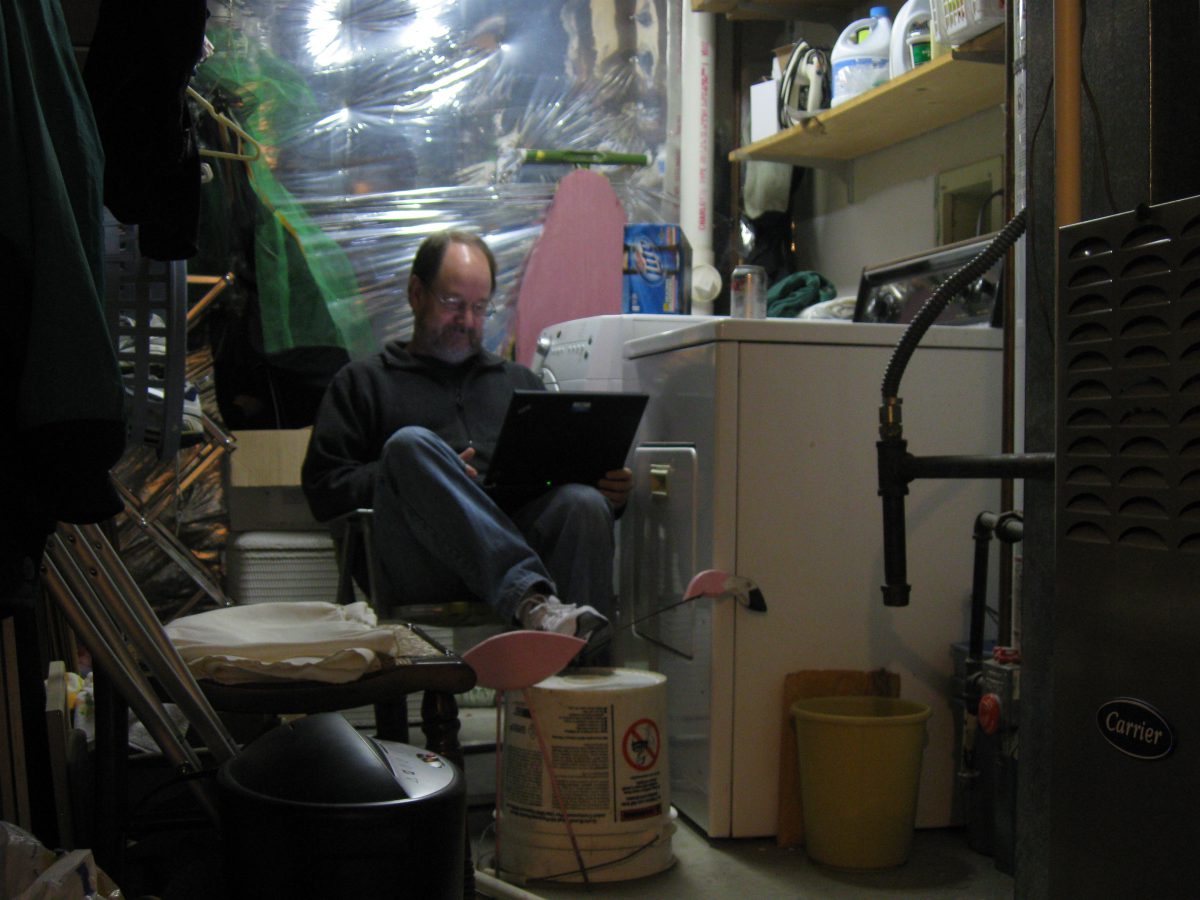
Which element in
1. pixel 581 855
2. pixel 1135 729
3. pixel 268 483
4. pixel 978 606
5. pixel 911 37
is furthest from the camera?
pixel 268 483

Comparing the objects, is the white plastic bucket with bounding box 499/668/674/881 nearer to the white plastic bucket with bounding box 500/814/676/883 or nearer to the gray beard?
the white plastic bucket with bounding box 500/814/676/883

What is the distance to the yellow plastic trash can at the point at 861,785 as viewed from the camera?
2010mm

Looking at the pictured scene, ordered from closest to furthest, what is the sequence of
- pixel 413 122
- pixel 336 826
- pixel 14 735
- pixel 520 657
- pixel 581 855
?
pixel 336 826 < pixel 14 735 < pixel 520 657 < pixel 581 855 < pixel 413 122

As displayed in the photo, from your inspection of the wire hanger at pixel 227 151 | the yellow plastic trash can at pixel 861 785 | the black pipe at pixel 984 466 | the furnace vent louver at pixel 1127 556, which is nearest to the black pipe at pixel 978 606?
the yellow plastic trash can at pixel 861 785

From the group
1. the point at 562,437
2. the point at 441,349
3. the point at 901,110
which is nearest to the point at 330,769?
the point at 562,437

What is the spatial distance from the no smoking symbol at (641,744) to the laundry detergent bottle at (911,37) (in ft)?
5.31

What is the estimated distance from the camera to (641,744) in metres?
1.98

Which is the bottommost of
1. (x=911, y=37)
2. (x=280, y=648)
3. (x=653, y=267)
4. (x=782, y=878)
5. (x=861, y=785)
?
Result: (x=782, y=878)

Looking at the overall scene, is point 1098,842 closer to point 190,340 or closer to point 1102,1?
point 1102,1

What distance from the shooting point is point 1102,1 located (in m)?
0.96

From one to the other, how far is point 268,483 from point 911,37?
201 cm

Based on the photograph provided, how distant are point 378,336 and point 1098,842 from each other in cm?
302

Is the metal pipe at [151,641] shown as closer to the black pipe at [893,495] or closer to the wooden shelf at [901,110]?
the black pipe at [893,495]

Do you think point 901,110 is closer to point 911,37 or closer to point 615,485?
point 911,37
